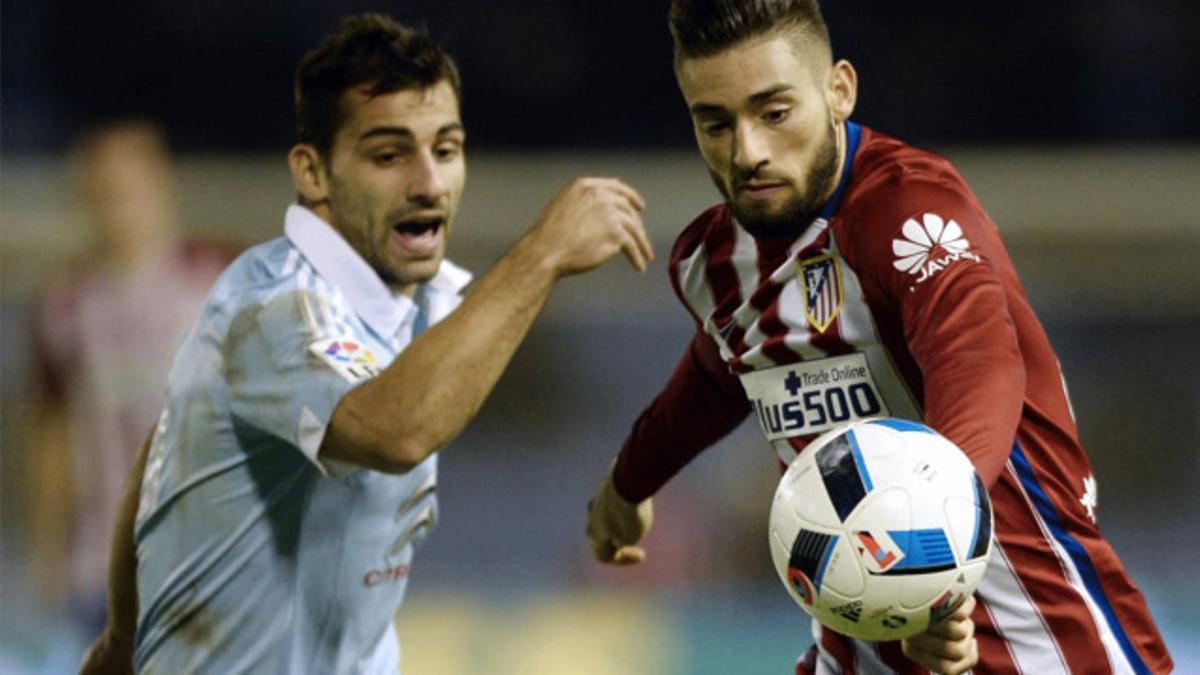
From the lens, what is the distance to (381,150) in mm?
4012

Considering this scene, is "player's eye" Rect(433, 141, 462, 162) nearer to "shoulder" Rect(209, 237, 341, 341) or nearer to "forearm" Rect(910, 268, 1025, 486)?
"shoulder" Rect(209, 237, 341, 341)

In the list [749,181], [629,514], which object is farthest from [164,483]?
[749,181]

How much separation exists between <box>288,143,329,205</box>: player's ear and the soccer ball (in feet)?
5.60

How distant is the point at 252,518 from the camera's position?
12.0 ft

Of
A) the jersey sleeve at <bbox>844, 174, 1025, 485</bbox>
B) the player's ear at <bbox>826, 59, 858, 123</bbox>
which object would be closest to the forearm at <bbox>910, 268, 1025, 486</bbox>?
the jersey sleeve at <bbox>844, 174, 1025, 485</bbox>

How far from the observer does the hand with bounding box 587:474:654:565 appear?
4105 mm

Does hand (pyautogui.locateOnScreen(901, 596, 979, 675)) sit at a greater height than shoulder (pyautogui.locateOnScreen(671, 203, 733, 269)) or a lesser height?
lesser

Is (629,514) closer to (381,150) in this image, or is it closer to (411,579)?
(381,150)

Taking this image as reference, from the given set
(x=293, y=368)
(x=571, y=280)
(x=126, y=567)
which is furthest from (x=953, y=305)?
(x=571, y=280)

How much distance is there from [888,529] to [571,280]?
22.0ft

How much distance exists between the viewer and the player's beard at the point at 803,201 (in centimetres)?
323

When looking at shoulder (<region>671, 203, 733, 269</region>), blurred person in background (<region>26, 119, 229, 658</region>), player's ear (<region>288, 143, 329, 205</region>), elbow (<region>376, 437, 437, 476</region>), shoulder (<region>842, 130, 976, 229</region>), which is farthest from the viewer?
blurred person in background (<region>26, 119, 229, 658</region>)

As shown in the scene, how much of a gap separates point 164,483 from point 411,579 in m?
4.69

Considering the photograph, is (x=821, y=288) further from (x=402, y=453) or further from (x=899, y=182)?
(x=402, y=453)
